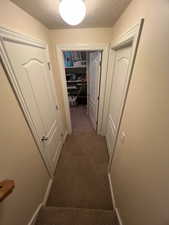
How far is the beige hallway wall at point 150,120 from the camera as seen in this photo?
55 centimetres

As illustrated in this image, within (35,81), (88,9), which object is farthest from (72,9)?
(35,81)

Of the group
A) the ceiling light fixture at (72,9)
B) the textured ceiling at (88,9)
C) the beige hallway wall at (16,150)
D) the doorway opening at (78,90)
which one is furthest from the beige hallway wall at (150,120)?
the doorway opening at (78,90)

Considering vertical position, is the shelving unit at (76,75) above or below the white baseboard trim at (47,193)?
above

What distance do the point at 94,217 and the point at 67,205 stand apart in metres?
0.44

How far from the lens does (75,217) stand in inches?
52.4

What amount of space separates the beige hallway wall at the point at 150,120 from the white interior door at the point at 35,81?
3.57 ft

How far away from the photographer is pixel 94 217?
1.33 m

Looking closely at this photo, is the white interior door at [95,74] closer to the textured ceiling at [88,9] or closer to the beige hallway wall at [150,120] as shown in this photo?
the textured ceiling at [88,9]

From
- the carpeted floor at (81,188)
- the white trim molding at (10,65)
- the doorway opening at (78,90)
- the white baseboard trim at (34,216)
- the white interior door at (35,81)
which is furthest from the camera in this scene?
the doorway opening at (78,90)

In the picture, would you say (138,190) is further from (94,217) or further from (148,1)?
(148,1)

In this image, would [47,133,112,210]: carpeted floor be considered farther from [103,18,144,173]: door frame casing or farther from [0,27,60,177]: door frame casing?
[0,27,60,177]: door frame casing

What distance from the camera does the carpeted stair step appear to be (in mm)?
1295

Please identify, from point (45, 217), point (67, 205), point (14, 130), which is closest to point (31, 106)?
point (14, 130)

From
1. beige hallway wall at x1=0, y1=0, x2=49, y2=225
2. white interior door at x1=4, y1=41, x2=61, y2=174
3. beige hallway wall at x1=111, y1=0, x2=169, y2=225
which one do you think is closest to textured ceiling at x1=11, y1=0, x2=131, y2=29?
beige hallway wall at x1=0, y1=0, x2=49, y2=225
